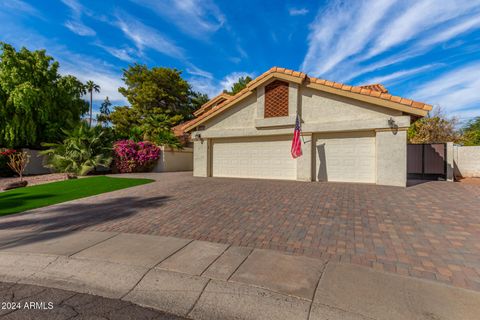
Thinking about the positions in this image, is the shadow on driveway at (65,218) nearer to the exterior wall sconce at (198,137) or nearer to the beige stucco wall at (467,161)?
the exterior wall sconce at (198,137)

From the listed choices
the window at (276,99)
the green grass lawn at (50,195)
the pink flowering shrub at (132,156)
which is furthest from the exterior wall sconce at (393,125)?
the pink flowering shrub at (132,156)

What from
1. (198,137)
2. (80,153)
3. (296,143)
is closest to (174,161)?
(198,137)

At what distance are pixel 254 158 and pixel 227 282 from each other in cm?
1006

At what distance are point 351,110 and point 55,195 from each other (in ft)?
42.0

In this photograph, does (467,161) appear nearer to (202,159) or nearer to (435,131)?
(435,131)

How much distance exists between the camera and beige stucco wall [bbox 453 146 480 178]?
43.1 ft

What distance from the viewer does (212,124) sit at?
13656 millimetres

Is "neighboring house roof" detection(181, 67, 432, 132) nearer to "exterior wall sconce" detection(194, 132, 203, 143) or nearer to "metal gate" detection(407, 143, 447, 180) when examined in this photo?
"exterior wall sconce" detection(194, 132, 203, 143)

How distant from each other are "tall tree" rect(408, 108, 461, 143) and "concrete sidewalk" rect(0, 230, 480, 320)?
837 inches

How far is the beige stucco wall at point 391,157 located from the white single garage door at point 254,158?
3742 millimetres

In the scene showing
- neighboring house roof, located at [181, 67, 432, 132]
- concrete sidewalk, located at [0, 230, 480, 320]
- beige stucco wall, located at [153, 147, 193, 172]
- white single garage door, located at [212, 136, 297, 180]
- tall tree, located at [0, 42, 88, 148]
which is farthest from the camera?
beige stucco wall, located at [153, 147, 193, 172]

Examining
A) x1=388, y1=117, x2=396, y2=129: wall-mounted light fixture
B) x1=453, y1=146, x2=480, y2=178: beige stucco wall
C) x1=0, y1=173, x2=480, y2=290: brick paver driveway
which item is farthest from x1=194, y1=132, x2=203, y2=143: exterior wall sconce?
x1=453, y1=146, x2=480, y2=178: beige stucco wall

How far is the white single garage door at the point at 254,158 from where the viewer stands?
11930mm

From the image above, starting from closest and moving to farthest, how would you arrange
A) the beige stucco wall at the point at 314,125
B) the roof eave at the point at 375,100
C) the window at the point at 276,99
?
1. the roof eave at the point at 375,100
2. the beige stucco wall at the point at 314,125
3. the window at the point at 276,99
